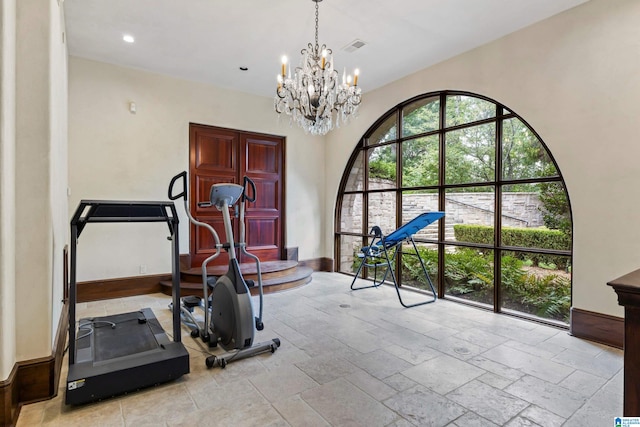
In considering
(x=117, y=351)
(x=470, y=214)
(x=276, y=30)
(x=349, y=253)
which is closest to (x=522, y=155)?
(x=470, y=214)

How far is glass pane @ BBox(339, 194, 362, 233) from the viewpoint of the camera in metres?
6.23

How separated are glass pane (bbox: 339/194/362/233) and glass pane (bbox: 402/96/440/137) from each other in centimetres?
155

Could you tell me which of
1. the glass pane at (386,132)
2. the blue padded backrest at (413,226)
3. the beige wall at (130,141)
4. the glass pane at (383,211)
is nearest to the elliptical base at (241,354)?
the blue padded backrest at (413,226)

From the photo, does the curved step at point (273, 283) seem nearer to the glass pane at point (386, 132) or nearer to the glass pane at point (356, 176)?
the glass pane at point (356, 176)

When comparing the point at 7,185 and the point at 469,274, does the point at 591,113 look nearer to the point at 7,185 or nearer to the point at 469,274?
the point at 469,274

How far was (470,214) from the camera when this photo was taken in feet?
14.8

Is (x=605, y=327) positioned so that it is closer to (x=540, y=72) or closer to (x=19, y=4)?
(x=540, y=72)

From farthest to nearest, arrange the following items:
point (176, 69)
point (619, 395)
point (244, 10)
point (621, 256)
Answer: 1. point (176, 69)
2. point (244, 10)
3. point (621, 256)
4. point (619, 395)

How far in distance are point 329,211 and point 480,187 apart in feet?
10.1

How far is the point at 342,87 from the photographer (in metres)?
3.65

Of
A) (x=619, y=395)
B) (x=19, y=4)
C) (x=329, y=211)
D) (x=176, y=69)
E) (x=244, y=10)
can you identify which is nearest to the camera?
(x=19, y=4)

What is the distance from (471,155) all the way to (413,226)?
4.22ft

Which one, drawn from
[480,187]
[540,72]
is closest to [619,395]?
[480,187]

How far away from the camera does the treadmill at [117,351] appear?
2162 mm
